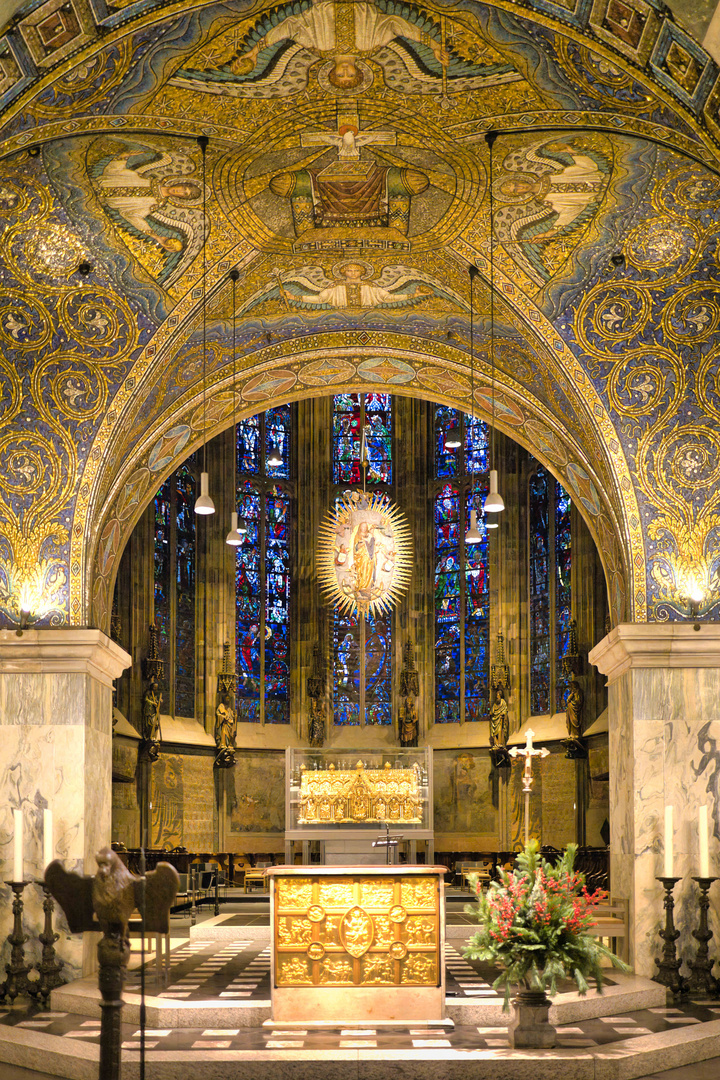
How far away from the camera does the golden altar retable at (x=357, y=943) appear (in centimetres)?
934

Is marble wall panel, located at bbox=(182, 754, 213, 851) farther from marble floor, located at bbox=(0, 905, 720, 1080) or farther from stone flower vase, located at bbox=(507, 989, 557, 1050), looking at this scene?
stone flower vase, located at bbox=(507, 989, 557, 1050)

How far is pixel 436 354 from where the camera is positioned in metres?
14.1

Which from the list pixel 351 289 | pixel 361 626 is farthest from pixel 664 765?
pixel 361 626

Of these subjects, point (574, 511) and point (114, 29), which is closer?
point (114, 29)

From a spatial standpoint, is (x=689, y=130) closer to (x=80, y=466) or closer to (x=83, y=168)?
(x=83, y=168)

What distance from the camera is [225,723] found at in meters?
22.1

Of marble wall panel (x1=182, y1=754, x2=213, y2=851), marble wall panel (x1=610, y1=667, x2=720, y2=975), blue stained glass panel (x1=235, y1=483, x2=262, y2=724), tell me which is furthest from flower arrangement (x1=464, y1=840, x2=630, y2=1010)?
blue stained glass panel (x1=235, y1=483, x2=262, y2=724)

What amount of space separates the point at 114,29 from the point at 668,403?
685 cm

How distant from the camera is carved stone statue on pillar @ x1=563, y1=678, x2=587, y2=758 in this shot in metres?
19.9

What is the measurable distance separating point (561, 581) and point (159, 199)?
42.1ft

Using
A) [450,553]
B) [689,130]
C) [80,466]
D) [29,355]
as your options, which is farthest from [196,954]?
[450,553]

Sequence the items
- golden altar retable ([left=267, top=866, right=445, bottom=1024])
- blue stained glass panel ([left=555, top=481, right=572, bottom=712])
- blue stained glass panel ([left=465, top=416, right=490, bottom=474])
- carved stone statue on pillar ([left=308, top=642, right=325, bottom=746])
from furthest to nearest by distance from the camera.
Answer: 1. blue stained glass panel ([left=465, top=416, right=490, bottom=474])
2. carved stone statue on pillar ([left=308, top=642, right=325, bottom=746])
3. blue stained glass panel ([left=555, top=481, right=572, bottom=712])
4. golden altar retable ([left=267, top=866, right=445, bottom=1024])

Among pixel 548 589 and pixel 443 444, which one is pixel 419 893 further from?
pixel 443 444

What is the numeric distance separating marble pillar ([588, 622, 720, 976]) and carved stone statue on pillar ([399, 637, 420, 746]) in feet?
35.0
